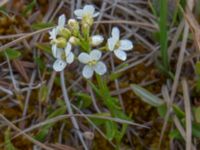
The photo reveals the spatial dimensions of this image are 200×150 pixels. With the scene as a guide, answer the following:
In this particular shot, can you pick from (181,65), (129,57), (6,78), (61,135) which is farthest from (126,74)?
(6,78)

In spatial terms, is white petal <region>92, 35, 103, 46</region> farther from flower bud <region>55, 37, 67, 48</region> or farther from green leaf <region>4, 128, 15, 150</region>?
green leaf <region>4, 128, 15, 150</region>

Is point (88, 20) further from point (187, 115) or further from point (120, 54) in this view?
point (187, 115)

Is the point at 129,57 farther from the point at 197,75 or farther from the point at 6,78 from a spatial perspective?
the point at 6,78

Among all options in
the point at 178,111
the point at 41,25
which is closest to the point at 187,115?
the point at 178,111

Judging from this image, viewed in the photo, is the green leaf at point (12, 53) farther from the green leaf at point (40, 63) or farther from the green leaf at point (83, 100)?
the green leaf at point (83, 100)

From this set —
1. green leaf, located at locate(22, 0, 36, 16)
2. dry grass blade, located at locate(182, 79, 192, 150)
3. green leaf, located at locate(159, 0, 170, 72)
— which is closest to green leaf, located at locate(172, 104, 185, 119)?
dry grass blade, located at locate(182, 79, 192, 150)
